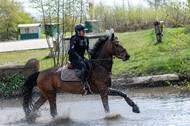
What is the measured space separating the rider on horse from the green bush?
177 inches

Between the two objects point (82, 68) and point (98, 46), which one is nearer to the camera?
point (82, 68)

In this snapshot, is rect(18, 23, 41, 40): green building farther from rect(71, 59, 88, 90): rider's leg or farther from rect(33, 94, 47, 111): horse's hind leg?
rect(71, 59, 88, 90): rider's leg

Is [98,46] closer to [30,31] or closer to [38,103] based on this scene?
[38,103]

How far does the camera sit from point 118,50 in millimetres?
6469

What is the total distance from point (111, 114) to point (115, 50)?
5.74ft

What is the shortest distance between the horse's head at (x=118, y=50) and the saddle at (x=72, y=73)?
0.74 metres

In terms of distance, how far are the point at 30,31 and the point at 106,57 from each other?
3470cm

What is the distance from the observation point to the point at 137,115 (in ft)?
21.6

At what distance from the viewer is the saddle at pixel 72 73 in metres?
6.59

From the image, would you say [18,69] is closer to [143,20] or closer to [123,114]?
[123,114]

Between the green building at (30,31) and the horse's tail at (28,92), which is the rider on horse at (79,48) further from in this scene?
the green building at (30,31)

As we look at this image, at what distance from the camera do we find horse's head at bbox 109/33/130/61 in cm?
639

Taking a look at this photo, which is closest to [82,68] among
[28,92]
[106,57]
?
[106,57]

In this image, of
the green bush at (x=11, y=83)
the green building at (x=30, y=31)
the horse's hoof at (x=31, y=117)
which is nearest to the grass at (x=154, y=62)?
the green bush at (x=11, y=83)
